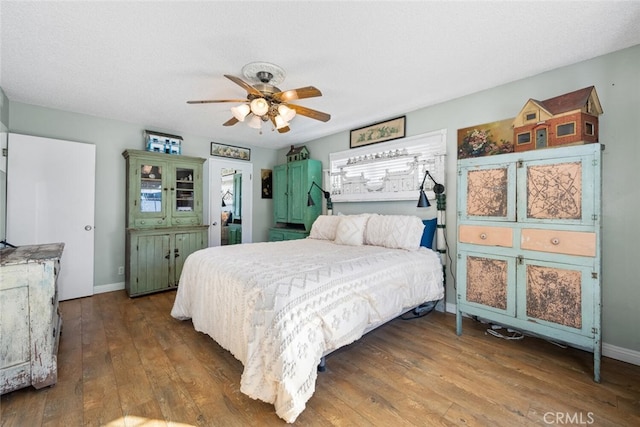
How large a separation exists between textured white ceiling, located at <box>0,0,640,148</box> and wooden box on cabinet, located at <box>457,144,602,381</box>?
2.88 ft

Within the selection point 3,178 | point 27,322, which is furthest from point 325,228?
point 3,178

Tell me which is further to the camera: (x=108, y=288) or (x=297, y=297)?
(x=108, y=288)

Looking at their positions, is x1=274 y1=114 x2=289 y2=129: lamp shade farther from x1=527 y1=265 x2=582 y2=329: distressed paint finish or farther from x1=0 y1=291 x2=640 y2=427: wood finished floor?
x1=527 y1=265 x2=582 y2=329: distressed paint finish

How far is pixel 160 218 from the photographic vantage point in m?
3.87

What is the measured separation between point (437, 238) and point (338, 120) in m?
2.12

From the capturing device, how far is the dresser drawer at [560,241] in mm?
1847

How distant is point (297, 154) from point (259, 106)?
263 cm

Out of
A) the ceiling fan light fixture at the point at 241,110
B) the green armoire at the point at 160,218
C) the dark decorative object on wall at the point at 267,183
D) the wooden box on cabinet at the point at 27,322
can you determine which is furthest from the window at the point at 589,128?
the dark decorative object on wall at the point at 267,183

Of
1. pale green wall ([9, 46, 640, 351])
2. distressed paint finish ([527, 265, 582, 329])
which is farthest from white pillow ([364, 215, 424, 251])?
distressed paint finish ([527, 265, 582, 329])

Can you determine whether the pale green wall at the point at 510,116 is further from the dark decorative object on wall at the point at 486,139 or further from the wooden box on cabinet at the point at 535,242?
the wooden box on cabinet at the point at 535,242

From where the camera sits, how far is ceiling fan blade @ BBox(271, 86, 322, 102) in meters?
2.17

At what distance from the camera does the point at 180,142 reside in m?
4.23

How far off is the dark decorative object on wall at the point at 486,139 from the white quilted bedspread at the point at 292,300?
4.04ft

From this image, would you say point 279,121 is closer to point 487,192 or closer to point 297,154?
point 487,192
